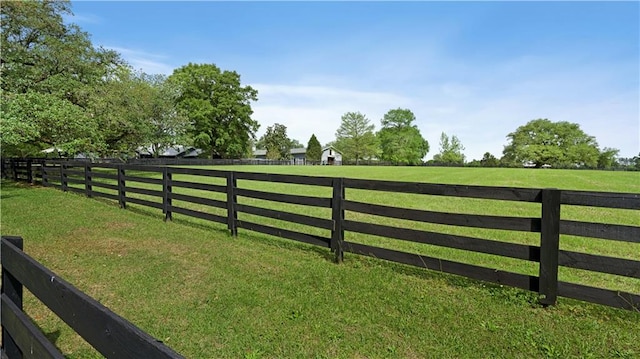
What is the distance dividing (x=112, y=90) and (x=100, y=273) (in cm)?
1927

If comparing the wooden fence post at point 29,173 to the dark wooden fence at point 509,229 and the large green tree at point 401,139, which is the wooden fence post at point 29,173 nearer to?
the dark wooden fence at point 509,229

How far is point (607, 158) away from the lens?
2744 inches

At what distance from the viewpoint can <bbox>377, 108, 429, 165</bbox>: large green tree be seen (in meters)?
74.0

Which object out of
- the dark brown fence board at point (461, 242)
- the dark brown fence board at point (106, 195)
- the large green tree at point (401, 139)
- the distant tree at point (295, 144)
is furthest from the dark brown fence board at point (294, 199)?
the distant tree at point (295, 144)

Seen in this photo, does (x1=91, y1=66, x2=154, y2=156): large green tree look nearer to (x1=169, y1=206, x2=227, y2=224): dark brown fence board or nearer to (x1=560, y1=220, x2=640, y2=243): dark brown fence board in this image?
(x1=169, y1=206, x2=227, y2=224): dark brown fence board

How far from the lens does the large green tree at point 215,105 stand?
49594mm

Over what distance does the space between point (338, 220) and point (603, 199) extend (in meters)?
3.29

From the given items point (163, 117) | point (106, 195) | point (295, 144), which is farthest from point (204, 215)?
point (295, 144)

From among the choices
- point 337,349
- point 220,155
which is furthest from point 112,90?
point 220,155

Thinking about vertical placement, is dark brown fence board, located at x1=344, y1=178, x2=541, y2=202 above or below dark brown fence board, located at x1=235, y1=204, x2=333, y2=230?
above

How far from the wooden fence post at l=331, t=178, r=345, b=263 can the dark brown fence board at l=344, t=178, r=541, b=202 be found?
0.15 meters

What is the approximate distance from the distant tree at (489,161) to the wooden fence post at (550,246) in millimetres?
71752

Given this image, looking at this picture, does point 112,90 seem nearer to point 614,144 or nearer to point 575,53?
point 575,53

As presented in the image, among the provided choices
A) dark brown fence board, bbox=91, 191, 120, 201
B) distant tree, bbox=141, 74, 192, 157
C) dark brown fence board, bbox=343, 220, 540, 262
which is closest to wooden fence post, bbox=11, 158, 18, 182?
distant tree, bbox=141, 74, 192, 157
